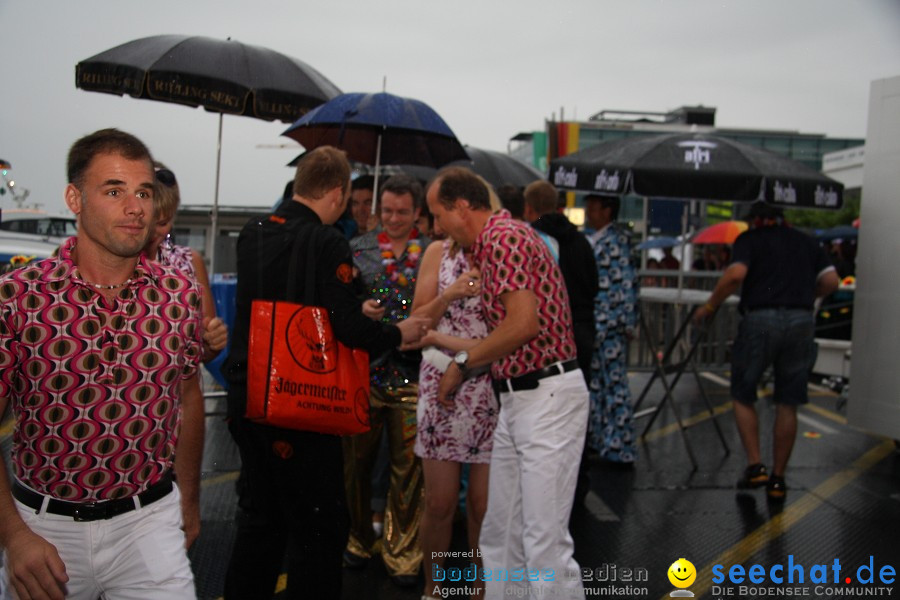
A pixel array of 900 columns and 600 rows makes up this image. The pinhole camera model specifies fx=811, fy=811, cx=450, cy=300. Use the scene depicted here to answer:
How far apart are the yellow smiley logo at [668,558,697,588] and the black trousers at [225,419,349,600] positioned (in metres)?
1.86

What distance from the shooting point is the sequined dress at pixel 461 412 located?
3.53 meters

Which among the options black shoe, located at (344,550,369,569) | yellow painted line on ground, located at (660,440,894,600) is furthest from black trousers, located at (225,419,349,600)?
yellow painted line on ground, located at (660,440,894,600)

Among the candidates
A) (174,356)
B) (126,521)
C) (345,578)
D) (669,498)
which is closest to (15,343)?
(174,356)

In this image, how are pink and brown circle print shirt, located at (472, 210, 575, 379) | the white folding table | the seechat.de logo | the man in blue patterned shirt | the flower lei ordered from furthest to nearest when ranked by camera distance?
the white folding table, the man in blue patterned shirt, the flower lei, the seechat.de logo, pink and brown circle print shirt, located at (472, 210, 575, 379)

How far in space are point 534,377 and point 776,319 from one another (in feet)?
10.3

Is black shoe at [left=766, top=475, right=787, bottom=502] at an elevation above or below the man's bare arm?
below

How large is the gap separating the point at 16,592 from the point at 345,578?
2450 mm

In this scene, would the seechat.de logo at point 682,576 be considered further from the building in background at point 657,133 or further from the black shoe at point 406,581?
the building in background at point 657,133

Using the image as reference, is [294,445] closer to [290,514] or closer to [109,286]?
[290,514]

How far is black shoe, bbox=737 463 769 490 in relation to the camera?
5633mm

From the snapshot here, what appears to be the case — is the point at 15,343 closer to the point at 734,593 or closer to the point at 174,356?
the point at 174,356

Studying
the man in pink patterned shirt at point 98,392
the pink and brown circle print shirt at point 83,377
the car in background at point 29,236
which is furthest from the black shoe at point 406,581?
the car in background at point 29,236

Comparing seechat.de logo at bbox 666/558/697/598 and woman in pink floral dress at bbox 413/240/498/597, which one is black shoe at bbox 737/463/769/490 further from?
woman in pink floral dress at bbox 413/240/498/597

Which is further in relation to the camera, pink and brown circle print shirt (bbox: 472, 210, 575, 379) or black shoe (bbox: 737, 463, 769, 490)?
black shoe (bbox: 737, 463, 769, 490)
